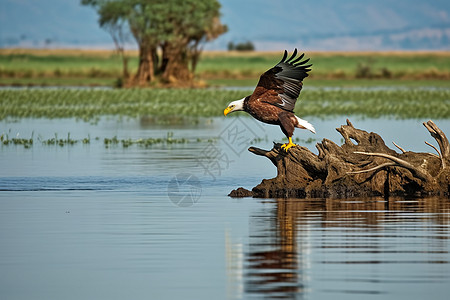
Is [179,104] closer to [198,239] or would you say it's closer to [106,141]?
[106,141]

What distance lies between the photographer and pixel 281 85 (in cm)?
1462

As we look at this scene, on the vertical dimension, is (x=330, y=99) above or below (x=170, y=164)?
above

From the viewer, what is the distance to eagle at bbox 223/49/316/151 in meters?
14.3

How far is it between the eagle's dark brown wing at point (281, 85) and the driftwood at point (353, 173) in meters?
0.76

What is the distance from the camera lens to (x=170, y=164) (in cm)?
1975

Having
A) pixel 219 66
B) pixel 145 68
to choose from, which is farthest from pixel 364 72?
pixel 145 68

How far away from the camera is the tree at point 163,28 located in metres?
67.3

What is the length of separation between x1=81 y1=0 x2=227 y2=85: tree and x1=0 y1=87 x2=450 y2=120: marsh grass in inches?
487

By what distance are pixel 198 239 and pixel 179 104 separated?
33.4m

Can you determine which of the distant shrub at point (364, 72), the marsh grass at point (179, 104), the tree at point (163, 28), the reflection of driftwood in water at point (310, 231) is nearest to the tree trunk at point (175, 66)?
the tree at point (163, 28)

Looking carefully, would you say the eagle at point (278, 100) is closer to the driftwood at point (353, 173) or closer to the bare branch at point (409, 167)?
the driftwood at point (353, 173)

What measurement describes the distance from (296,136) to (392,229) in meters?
16.2

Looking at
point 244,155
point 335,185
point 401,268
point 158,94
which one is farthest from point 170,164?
point 158,94

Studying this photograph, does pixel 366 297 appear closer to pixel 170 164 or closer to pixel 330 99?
pixel 170 164
